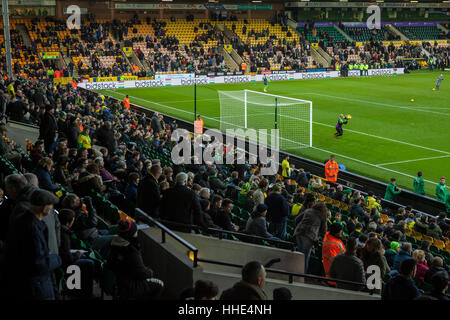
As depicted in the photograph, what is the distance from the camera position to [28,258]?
456 cm

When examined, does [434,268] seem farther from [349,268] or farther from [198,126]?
[198,126]

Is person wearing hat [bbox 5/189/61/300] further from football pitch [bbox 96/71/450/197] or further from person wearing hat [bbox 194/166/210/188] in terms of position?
football pitch [bbox 96/71/450/197]

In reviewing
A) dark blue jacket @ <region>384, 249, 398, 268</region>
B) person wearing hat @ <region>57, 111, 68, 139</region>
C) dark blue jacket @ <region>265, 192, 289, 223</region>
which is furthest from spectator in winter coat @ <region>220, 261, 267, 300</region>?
person wearing hat @ <region>57, 111, 68, 139</region>

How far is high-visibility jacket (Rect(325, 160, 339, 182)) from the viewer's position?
17906mm

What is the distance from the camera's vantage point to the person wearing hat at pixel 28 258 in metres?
4.56

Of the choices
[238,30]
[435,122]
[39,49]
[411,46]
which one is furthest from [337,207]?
[411,46]

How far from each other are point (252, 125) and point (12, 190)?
79.8ft

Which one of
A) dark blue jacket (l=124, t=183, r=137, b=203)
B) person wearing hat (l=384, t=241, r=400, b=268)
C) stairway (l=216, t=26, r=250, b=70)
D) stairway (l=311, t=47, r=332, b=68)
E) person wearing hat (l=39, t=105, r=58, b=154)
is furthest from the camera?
stairway (l=311, t=47, r=332, b=68)

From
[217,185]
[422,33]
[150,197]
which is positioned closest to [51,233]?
[150,197]

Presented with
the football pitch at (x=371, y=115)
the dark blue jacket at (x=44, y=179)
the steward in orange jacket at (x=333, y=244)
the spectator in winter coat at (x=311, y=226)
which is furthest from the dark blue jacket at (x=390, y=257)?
the football pitch at (x=371, y=115)

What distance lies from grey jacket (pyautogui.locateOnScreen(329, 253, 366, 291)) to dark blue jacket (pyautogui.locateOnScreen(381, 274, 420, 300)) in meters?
1.33

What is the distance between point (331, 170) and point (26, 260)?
47.3 ft

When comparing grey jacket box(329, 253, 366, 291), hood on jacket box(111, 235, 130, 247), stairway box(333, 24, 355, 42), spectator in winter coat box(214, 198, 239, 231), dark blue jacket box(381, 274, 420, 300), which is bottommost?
grey jacket box(329, 253, 366, 291)
